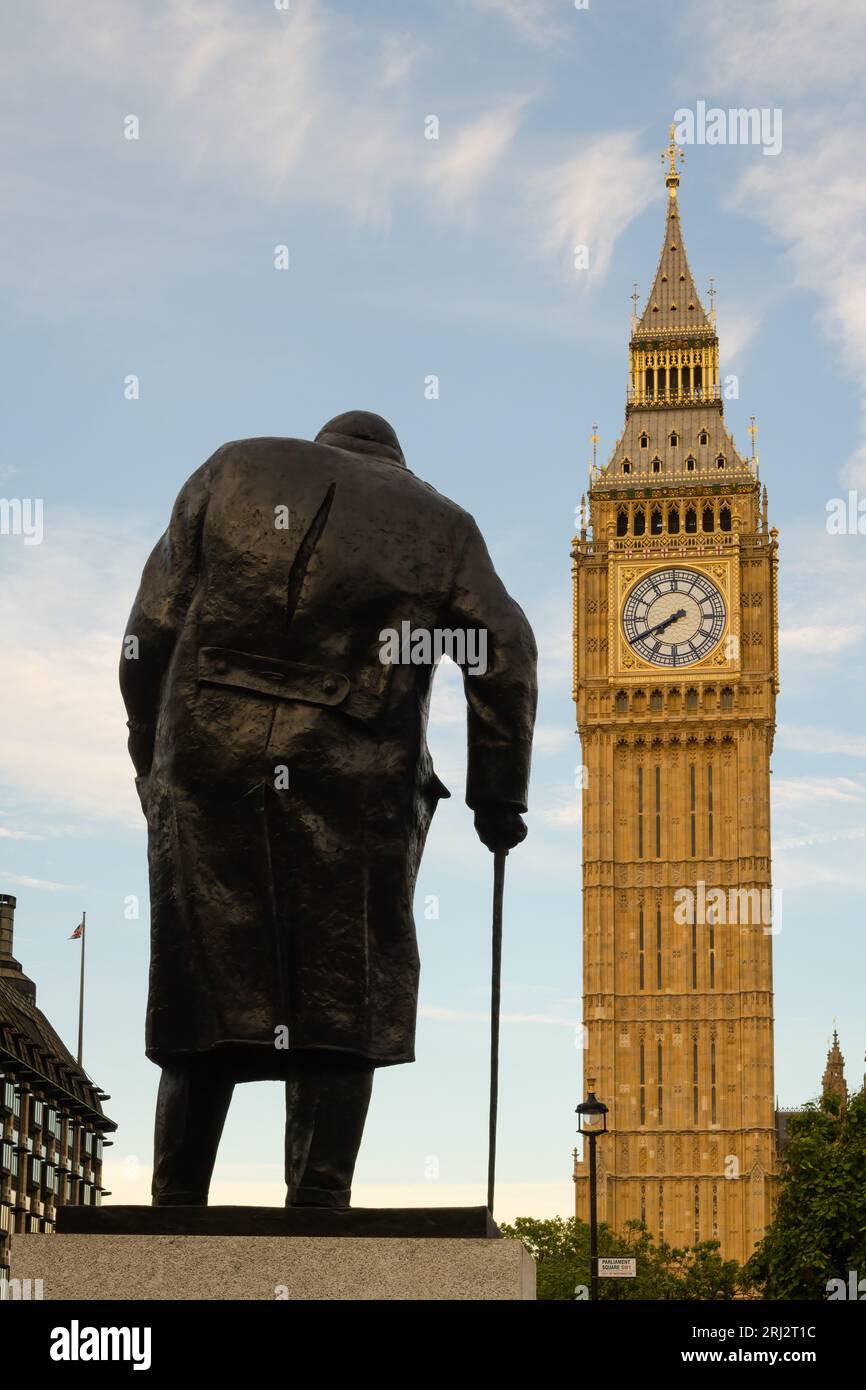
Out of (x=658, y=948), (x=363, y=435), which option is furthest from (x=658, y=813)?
(x=363, y=435)

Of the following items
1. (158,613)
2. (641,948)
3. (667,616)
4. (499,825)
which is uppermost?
(667,616)

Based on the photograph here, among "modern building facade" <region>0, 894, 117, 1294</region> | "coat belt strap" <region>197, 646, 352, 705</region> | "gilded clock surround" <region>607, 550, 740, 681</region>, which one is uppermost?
"gilded clock surround" <region>607, 550, 740, 681</region>

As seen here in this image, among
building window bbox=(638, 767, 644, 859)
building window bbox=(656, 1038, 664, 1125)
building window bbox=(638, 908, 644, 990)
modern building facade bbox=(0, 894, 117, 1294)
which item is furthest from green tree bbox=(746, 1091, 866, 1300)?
building window bbox=(638, 767, 644, 859)

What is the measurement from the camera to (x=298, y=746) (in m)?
7.45

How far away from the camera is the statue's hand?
307 inches

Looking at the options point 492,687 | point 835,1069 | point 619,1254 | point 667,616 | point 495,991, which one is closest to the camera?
point 492,687

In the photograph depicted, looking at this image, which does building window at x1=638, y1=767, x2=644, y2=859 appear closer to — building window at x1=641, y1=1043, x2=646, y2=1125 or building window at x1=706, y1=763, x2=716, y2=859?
building window at x1=706, y1=763, x2=716, y2=859

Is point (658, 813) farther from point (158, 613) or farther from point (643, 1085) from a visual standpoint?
point (158, 613)

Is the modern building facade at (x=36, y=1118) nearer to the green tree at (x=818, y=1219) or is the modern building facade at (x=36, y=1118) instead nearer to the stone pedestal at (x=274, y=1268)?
the green tree at (x=818, y=1219)

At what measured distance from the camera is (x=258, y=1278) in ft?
22.4

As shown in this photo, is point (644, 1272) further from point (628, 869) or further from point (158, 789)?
point (158, 789)

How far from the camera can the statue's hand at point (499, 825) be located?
7.80 meters

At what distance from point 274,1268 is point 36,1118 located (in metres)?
69.6

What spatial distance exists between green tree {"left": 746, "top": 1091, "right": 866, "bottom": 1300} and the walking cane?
109 ft
